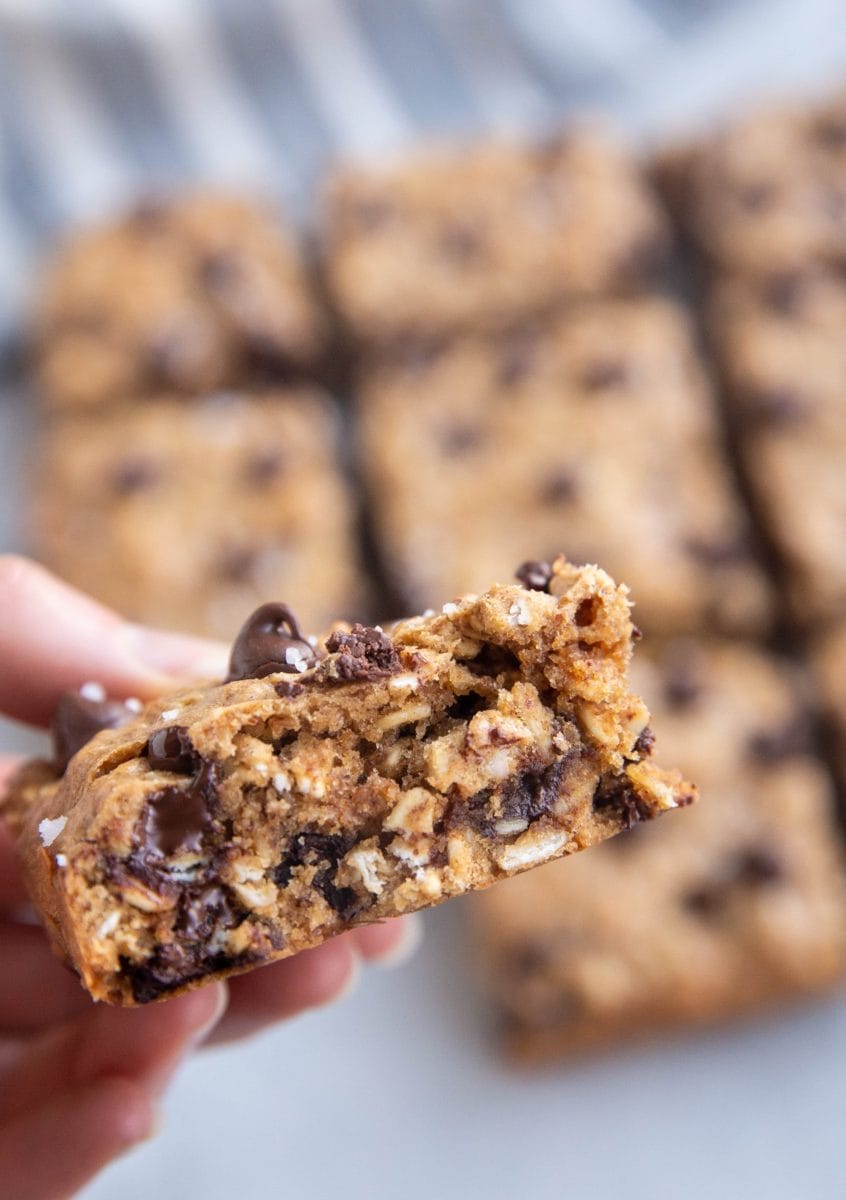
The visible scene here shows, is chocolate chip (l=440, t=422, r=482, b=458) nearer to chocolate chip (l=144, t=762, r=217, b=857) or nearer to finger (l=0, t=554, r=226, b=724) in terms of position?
finger (l=0, t=554, r=226, b=724)

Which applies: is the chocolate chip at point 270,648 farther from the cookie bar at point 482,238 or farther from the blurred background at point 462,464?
the cookie bar at point 482,238

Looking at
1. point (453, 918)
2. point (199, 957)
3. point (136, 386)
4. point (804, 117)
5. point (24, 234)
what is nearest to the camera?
point (199, 957)

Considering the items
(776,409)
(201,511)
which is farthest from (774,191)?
(201,511)

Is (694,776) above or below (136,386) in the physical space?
below

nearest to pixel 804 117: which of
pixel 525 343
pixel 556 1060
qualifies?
pixel 525 343

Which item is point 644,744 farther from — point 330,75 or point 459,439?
point 330,75

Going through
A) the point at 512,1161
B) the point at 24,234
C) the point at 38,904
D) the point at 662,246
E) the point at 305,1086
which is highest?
the point at 24,234

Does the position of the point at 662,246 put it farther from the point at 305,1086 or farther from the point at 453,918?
the point at 305,1086
